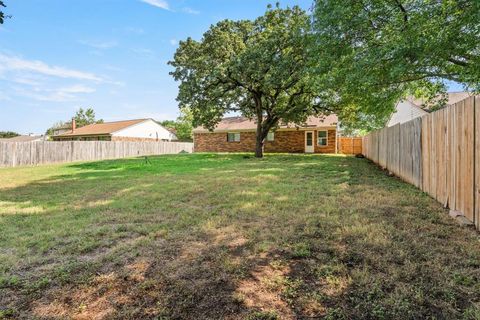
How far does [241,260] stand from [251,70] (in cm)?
1336

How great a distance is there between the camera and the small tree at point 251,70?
15004 mm

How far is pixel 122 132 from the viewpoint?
34.0m

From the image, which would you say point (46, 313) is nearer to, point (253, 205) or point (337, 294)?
point (337, 294)

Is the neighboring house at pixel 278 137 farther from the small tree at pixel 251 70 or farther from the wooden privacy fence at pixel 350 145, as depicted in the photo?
the small tree at pixel 251 70

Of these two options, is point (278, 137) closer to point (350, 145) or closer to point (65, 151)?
point (350, 145)

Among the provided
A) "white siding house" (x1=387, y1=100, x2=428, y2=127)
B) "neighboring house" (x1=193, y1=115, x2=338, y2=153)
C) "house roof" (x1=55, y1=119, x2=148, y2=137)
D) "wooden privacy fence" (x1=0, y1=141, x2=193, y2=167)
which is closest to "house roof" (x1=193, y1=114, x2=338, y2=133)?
"neighboring house" (x1=193, y1=115, x2=338, y2=153)

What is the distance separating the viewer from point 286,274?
2531 mm

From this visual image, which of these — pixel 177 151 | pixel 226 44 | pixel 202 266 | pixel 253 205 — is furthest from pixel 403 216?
pixel 177 151

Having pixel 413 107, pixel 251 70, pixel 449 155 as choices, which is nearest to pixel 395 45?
pixel 449 155

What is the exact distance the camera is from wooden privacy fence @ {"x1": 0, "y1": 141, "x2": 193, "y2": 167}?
16.5 m

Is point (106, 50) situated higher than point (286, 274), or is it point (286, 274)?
point (106, 50)

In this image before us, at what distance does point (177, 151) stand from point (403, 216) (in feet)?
90.6

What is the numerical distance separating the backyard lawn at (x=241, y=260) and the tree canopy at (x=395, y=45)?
451cm

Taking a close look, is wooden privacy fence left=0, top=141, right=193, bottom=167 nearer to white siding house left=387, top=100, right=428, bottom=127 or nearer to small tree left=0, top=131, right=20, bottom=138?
white siding house left=387, top=100, right=428, bottom=127
